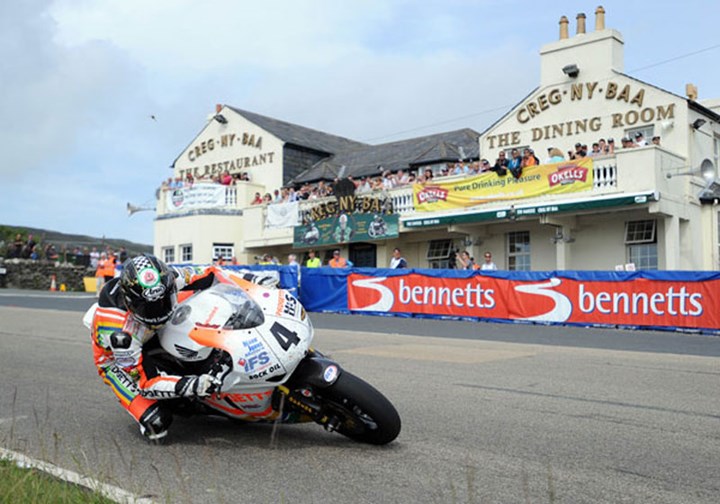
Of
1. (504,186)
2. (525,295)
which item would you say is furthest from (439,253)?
(525,295)

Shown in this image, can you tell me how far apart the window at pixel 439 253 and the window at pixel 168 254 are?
13.0m

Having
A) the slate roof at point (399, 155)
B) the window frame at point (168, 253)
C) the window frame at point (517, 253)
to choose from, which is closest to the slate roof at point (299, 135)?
the slate roof at point (399, 155)

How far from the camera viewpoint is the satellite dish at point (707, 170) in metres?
22.8

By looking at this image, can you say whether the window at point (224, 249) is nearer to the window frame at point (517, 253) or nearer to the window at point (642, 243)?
the window frame at point (517, 253)

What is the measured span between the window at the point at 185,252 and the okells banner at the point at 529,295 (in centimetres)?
1338

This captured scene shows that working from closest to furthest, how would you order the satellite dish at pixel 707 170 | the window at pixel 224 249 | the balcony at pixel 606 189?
the balcony at pixel 606 189 < the satellite dish at pixel 707 170 < the window at pixel 224 249

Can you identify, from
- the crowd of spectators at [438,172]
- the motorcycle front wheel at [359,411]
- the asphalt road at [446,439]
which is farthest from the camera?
the crowd of spectators at [438,172]

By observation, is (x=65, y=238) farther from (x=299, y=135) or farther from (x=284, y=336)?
(x=284, y=336)

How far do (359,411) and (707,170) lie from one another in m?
21.7

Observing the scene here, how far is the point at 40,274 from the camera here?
3744 centimetres

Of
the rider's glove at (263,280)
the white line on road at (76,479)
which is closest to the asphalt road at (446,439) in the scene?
the white line on road at (76,479)

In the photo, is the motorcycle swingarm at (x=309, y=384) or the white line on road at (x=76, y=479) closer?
the white line on road at (x=76, y=479)

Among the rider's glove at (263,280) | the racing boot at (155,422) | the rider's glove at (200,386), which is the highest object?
the rider's glove at (263,280)

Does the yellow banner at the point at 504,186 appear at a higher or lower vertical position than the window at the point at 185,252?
higher
